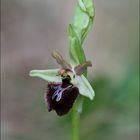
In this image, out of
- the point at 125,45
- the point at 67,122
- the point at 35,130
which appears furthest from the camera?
the point at 125,45

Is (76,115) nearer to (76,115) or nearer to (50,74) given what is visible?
(76,115)

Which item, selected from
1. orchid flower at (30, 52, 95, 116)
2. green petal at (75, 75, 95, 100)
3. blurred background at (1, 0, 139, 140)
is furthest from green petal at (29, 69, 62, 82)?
blurred background at (1, 0, 139, 140)

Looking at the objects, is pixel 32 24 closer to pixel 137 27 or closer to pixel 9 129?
pixel 137 27

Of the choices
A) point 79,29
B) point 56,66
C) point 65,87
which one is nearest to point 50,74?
point 65,87

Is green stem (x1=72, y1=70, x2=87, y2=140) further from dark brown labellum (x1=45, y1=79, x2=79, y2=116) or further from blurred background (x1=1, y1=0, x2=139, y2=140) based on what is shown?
blurred background (x1=1, y1=0, x2=139, y2=140)

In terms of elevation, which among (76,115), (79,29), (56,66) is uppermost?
(56,66)

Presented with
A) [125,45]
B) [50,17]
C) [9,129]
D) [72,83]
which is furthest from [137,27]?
[72,83]
